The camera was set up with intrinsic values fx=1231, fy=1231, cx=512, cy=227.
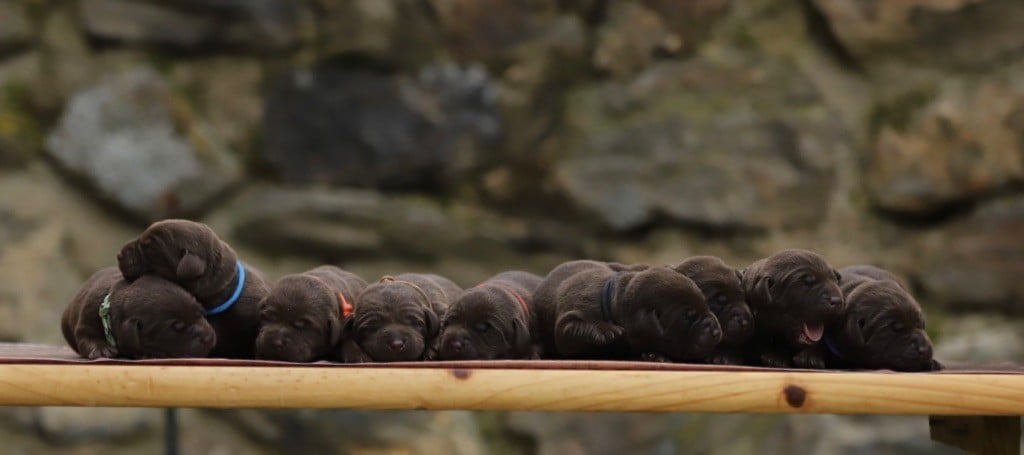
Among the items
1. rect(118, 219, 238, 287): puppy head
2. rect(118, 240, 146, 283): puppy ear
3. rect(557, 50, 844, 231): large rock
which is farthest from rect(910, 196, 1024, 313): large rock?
rect(118, 240, 146, 283): puppy ear

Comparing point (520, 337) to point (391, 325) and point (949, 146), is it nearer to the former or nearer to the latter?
point (391, 325)

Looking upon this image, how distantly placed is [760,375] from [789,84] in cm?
164

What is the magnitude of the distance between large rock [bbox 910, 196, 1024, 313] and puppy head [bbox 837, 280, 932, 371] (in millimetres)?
1035

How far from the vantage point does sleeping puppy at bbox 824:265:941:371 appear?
2312 mm

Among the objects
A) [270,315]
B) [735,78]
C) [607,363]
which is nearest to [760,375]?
[607,363]

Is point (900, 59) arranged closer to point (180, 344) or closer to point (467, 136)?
point (467, 136)

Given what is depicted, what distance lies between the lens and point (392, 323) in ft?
7.52

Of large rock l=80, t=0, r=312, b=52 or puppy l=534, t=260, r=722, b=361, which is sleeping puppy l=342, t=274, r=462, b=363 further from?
large rock l=80, t=0, r=312, b=52

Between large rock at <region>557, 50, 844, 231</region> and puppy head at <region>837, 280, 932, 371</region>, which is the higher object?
large rock at <region>557, 50, 844, 231</region>

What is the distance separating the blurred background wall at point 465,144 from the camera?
11.1 ft

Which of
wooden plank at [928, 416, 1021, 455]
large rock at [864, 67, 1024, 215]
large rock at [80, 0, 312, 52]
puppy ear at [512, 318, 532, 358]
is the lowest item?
wooden plank at [928, 416, 1021, 455]

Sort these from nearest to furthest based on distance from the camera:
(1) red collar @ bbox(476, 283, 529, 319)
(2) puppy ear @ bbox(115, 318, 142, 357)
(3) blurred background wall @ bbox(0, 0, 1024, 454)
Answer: (2) puppy ear @ bbox(115, 318, 142, 357) → (1) red collar @ bbox(476, 283, 529, 319) → (3) blurred background wall @ bbox(0, 0, 1024, 454)

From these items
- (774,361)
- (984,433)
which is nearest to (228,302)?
(774,361)

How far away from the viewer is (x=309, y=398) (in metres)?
1.98
